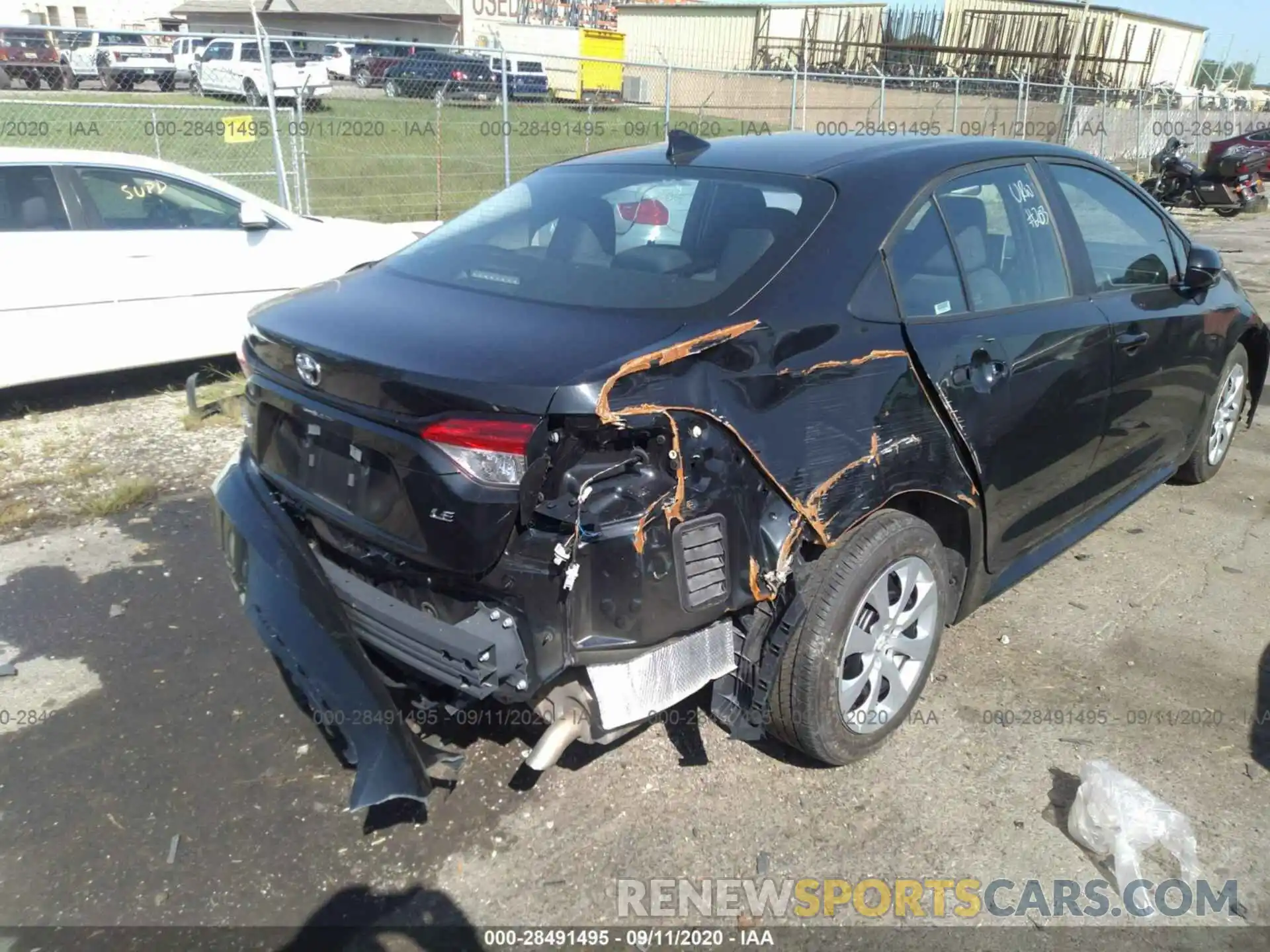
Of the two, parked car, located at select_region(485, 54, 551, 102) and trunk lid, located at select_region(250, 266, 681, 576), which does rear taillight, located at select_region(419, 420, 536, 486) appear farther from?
parked car, located at select_region(485, 54, 551, 102)

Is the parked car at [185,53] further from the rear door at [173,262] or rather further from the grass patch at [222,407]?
the grass patch at [222,407]

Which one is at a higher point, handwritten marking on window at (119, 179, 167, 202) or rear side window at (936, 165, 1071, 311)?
rear side window at (936, 165, 1071, 311)

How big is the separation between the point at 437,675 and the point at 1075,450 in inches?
97.5

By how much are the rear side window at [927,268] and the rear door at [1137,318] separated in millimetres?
789

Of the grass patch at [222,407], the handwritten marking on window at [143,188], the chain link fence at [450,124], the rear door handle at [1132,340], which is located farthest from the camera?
the chain link fence at [450,124]

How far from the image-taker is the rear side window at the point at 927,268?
2986 millimetres

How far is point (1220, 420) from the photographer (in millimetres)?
5113

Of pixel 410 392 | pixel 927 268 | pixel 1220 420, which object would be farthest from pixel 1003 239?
pixel 1220 420

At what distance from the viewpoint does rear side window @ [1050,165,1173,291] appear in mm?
3801

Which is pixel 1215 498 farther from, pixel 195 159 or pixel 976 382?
pixel 195 159

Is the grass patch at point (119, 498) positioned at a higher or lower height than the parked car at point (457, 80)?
lower

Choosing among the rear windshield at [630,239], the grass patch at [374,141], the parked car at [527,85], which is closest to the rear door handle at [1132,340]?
the rear windshield at [630,239]

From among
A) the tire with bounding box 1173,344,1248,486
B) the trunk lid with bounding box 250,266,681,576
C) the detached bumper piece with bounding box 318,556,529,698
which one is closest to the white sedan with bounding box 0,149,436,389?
the trunk lid with bounding box 250,266,681,576

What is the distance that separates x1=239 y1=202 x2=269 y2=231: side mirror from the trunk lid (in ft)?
12.7
